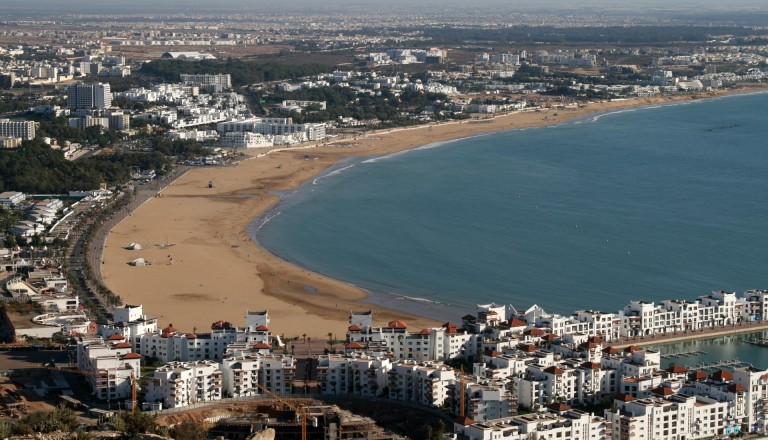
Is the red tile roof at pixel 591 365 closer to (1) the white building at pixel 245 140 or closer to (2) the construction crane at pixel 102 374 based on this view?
(2) the construction crane at pixel 102 374

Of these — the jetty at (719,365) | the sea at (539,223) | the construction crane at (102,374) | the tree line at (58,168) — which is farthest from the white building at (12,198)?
the jetty at (719,365)

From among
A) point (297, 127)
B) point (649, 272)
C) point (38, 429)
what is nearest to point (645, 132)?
point (297, 127)

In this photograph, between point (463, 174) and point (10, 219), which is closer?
point (10, 219)

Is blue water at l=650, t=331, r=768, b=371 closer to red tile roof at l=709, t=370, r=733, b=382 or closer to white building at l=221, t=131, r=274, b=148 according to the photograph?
red tile roof at l=709, t=370, r=733, b=382

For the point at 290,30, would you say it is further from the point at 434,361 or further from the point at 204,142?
the point at 434,361

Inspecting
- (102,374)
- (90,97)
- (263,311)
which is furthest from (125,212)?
(90,97)
